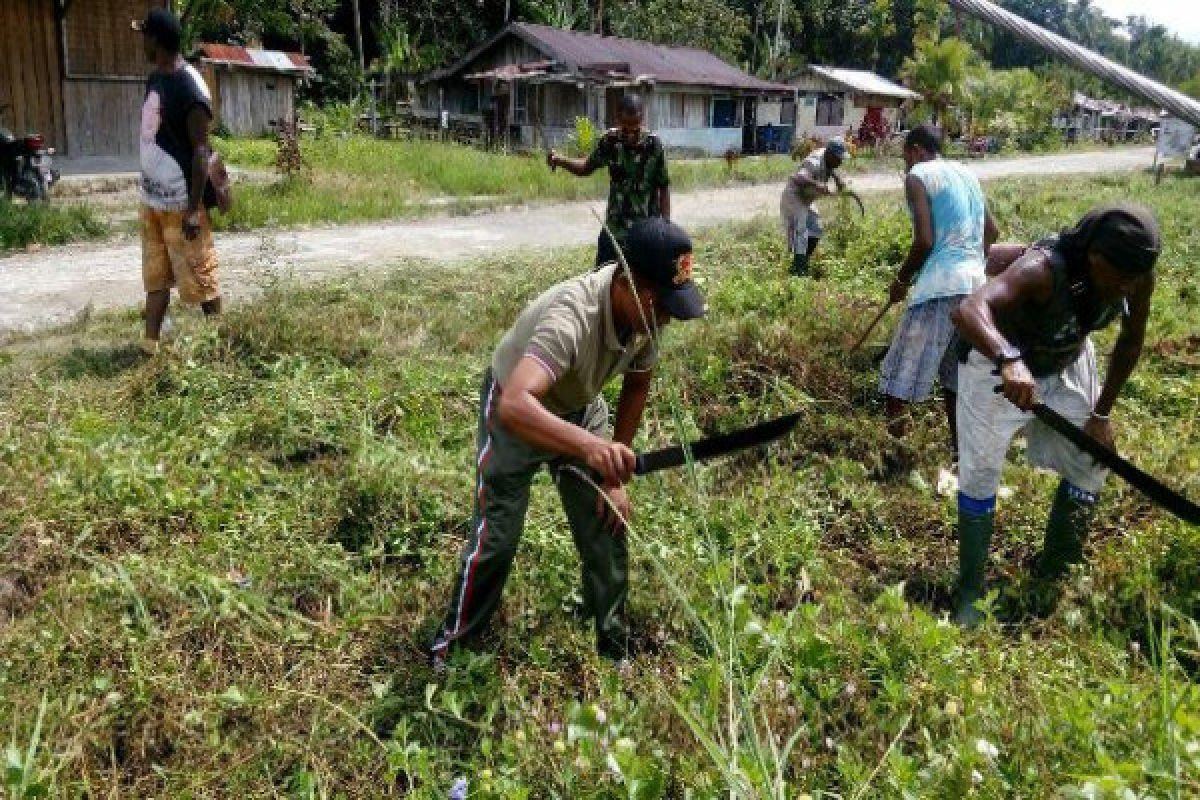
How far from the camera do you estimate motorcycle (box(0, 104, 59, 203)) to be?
1041 centimetres

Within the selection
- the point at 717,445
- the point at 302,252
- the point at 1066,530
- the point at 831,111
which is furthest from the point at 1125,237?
the point at 831,111

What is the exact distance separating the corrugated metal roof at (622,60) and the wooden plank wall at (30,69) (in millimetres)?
14154

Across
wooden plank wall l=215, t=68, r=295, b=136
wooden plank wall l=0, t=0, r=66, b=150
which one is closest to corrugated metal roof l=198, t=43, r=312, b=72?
wooden plank wall l=215, t=68, r=295, b=136

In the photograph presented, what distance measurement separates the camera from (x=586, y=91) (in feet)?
81.9

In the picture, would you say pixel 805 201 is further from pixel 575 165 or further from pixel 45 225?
pixel 45 225

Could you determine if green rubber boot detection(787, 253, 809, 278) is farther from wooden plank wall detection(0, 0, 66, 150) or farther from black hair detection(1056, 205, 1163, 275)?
wooden plank wall detection(0, 0, 66, 150)

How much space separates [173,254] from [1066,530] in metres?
4.55

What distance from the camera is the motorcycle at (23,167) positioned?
410 inches

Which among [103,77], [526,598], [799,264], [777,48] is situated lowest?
[526,598]

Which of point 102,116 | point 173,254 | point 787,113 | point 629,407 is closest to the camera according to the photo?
point 629,407

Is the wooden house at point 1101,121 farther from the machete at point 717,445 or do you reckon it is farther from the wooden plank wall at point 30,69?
the machete at point 717,445

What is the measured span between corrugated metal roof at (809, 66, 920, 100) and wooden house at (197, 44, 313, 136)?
1865cm

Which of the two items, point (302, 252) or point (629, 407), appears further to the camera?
point (302, 252)

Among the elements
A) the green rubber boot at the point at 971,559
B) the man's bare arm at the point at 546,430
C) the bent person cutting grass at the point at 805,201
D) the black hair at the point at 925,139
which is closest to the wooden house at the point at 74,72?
the bent person cutting grass at the point at 805,201
